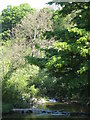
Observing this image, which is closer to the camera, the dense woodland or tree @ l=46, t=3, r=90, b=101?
tree @ l=46, t=3, r=90, b=101

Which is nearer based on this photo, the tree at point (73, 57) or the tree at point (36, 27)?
the tree at point (73, 57)

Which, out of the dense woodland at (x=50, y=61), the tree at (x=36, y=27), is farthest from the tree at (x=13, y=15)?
the tree at (x=36, y=27)

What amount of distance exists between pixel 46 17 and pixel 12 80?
1267cm

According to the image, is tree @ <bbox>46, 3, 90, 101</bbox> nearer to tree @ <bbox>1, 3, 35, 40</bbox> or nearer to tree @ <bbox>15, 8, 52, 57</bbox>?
tree @ <bbox>15, 8, 52, 57</bbox>

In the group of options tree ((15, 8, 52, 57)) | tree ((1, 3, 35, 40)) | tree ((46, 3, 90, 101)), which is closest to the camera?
tree ((46, 3, 90, 101))

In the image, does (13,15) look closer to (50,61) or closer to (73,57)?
(73,57)

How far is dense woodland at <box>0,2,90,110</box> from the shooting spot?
931cm

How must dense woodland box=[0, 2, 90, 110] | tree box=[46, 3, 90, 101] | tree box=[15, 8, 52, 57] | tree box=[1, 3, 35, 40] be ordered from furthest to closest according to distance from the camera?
tree box=[1, 3, 35, 40]
tree box=[15, 8, 52, 57]
dense woodland box=[0, 2, 90, 110]
tree box=[46, 3, 90, 101]

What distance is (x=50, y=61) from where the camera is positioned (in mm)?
9211

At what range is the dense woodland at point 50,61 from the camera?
30.6 ft

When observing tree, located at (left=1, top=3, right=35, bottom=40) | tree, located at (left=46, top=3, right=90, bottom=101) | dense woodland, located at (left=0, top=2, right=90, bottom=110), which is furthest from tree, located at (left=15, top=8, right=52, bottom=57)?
tree, located at (left=46, top=3, right=90, bottom=101)

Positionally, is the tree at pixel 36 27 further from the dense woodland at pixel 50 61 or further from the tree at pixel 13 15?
the tree at pixel 13 15

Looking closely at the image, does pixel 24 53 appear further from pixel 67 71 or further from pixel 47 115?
pixel 67 71

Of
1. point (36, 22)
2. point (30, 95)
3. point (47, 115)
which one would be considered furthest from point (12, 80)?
point (36, 22)
